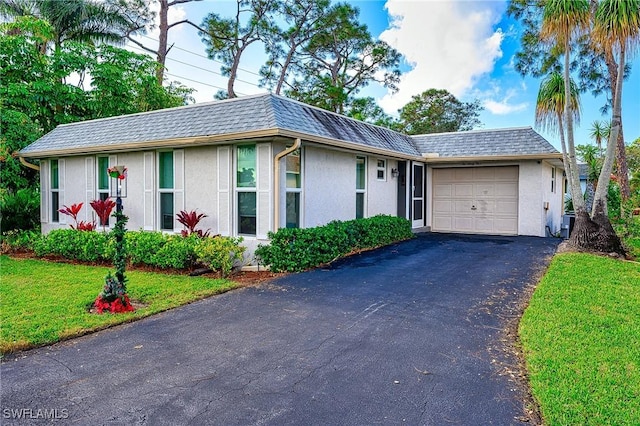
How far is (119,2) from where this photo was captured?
21000 mm

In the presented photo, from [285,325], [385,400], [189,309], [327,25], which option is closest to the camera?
[385,400]

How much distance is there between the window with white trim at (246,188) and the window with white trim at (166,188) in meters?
2.17

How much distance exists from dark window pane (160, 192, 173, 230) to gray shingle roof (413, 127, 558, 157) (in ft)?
27.7

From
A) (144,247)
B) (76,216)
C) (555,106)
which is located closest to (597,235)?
(555,106)

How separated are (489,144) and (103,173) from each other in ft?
37.7

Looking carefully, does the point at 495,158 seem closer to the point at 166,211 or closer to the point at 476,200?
the point at 476,200

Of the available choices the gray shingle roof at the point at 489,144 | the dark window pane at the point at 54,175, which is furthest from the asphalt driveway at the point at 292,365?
the dark window pane at the point at 54,175

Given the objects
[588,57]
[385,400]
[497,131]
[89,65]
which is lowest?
[385,400]

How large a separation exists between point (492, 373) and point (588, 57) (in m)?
21.0

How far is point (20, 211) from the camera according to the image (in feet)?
42.2

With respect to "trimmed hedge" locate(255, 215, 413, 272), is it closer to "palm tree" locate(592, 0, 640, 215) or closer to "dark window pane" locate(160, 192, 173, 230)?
"dark window pane" locate(160, 192, 173, 230)

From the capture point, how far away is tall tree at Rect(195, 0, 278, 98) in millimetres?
24750

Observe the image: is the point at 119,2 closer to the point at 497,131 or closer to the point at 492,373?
the point at 497,131

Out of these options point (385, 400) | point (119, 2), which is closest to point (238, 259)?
point (385, 400)
